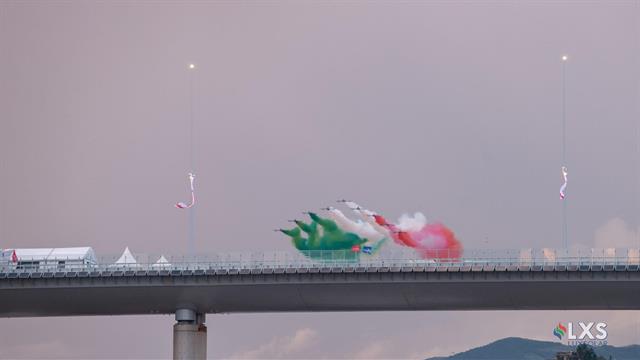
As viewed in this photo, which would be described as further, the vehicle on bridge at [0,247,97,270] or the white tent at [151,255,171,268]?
the vehicle on bridge at [0,247,97,270]

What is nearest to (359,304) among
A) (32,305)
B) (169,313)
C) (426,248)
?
(426,248)

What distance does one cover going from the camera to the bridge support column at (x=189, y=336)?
190875 millimetres

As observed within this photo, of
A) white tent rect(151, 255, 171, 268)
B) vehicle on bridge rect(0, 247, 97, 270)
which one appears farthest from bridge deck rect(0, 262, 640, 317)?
vehicle on bridge rect(0, 247, 97, 270)

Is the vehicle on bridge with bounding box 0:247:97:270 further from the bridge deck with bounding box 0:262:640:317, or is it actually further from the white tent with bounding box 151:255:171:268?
the white tent with bounding box 151:255:171:268

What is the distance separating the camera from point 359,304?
631 feet

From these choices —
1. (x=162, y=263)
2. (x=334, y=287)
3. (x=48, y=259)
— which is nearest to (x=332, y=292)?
(x=334, y=287)

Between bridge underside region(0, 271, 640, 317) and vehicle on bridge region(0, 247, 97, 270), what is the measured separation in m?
3.80

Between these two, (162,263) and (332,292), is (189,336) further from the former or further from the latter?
(332,292)

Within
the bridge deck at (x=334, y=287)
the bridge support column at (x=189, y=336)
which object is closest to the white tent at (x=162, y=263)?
the bridge deck at (x=334, y=287)

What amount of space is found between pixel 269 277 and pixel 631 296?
39.5 meters

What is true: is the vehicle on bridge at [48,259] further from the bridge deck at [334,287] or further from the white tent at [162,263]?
the white tent at [162,263]

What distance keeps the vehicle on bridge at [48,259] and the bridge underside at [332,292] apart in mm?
3801

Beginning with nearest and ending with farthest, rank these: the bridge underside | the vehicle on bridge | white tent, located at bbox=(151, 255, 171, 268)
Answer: the bridge underside, white tent, located at bbox=(151, 255, 171, 268), the vehicle on bridge

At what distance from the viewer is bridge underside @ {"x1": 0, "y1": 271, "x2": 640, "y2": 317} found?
17762 cm
